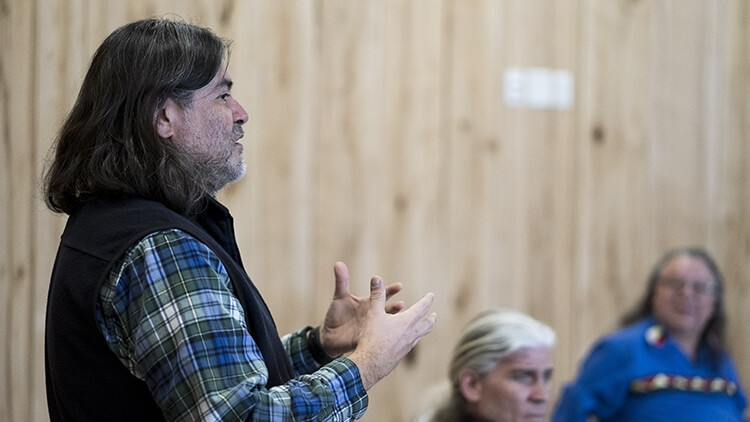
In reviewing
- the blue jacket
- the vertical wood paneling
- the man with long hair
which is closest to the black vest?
the man with long hair

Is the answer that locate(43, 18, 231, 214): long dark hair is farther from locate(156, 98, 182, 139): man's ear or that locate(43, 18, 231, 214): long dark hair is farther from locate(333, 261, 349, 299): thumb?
locate(333, 261, 349, 299): thumb

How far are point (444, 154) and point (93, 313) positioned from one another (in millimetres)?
2200

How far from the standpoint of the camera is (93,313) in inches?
55.0

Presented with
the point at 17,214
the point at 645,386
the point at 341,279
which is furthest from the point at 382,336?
the point at 645,386

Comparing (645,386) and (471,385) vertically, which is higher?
(471,385)

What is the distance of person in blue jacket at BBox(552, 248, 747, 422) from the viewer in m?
3.40

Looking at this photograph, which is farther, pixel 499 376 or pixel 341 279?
pixel 499 376

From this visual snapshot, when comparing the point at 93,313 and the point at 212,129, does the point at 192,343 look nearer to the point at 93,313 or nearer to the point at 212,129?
the point at 93,313

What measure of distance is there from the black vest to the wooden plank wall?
1.26 meters

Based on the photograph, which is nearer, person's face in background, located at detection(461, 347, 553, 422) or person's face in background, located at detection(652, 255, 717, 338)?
person's face in background, located at detection(461, 347, 553, 422)

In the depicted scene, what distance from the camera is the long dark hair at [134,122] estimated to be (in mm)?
1526

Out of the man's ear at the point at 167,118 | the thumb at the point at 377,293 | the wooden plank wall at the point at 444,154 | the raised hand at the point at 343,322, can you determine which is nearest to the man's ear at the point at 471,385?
the raised hand at the point at 343,322

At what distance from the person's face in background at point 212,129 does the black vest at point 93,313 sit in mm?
128

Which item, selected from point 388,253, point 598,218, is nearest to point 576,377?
point 598,218
